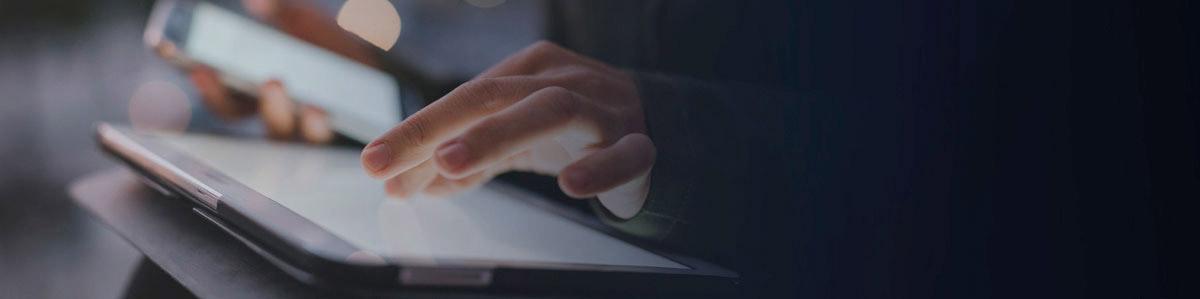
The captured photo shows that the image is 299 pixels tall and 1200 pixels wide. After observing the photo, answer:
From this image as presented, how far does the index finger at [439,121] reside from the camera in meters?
0.36

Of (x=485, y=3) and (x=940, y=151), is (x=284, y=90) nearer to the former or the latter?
(x=485, y=3)

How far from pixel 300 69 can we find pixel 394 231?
1.45 ft

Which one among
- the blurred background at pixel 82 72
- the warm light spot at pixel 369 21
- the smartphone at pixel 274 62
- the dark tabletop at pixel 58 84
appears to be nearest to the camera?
the smartphone at pixel 274 62

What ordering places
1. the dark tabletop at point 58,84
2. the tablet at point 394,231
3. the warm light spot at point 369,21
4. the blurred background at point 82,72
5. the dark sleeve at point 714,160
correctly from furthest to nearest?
the dark tabletop at point 58,84, the blurred background at point 82,72, the warm light spot at point 369,21, the dark sleeve at point 714,160, the tablet at point 394,231

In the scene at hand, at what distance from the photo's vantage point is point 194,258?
0.34 m

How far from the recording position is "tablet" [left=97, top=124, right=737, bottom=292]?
0.27 m

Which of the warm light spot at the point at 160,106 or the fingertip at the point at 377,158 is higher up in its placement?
the fingertip at the point at 377,158

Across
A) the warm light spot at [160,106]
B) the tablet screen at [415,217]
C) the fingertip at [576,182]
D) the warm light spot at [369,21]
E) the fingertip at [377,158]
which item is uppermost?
the warm light spot at [369,21]

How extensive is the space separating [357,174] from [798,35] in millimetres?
324

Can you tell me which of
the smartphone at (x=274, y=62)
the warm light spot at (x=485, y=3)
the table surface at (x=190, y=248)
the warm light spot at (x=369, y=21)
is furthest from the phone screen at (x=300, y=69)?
the warm light spot at (x=485, y=3)

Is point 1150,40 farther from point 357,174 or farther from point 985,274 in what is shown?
point 357,174

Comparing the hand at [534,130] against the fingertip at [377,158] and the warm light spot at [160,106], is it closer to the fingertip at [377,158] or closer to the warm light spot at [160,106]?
the fingertip at [377,158]

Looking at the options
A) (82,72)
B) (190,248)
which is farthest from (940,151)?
(82,72)

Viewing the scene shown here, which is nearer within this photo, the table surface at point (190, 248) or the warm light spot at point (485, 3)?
the table surface at point (190, 248)
